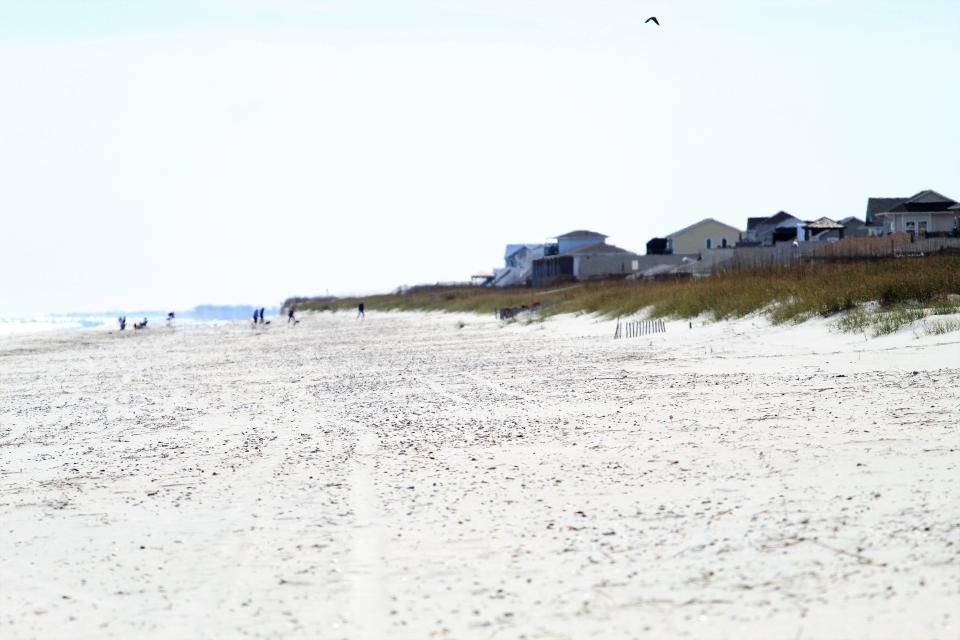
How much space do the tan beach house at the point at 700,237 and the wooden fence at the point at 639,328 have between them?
2684 inches

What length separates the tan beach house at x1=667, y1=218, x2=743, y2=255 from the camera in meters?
97.4

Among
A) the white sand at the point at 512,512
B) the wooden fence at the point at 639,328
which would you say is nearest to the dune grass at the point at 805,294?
the wooden fence at the point at 639,328

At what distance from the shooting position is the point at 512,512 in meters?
7.94

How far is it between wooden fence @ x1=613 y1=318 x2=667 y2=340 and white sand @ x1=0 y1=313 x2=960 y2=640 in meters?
11.3

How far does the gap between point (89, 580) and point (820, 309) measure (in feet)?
59.8

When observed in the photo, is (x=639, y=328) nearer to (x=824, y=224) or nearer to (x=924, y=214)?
(x=924, y=214)

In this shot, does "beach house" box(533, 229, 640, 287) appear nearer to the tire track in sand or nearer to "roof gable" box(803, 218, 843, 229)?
"roof gable" box(803, 218, 843, 229)

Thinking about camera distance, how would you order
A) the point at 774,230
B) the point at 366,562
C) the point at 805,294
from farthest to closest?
the point at 774,230 < the point at 805,294 < the point at 366,562

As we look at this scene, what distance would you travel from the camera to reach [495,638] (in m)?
5.43

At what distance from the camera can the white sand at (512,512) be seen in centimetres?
574

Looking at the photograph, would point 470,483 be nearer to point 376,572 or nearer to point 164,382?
point 376,572

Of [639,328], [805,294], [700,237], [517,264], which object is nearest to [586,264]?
[700,237]

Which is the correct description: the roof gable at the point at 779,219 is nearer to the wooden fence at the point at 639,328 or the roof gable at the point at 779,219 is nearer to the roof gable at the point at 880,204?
the roof gable at the point at 880,204

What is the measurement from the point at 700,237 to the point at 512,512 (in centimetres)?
9198
